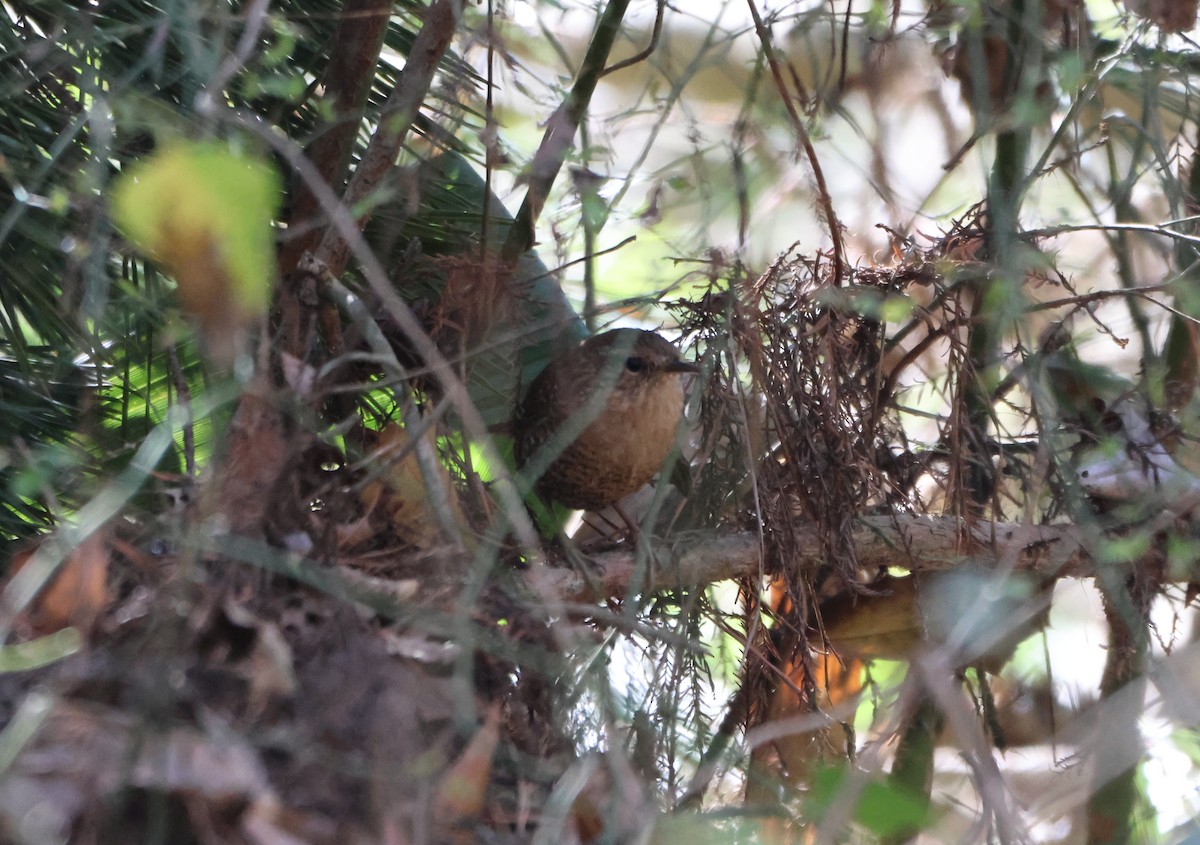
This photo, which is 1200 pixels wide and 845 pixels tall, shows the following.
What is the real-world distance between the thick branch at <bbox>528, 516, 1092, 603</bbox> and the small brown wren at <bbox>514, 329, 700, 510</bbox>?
1.28 feet

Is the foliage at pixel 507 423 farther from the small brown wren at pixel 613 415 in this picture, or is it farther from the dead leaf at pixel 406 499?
the small brown wren at pixel 613 415

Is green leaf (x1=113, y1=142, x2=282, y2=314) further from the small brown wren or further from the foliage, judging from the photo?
the small brown wren

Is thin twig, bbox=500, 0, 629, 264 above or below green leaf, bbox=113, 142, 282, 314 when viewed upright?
above

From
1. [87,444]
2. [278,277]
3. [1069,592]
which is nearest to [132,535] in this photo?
[278,277]

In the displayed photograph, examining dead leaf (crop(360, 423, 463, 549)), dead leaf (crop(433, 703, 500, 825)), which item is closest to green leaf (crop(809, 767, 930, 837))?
dead leaf (crop(433, 703, 500, 825))

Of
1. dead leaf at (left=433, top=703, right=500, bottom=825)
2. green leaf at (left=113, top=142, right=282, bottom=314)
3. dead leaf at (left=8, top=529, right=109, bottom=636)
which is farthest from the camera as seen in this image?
dead leaf at (left=8, top=529, right=109, bottom=636)

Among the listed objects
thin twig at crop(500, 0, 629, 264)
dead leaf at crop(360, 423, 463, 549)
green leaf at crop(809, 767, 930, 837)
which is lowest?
green leaf at crop(809, 767, 930, 837)

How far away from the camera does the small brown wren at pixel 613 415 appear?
2797mm

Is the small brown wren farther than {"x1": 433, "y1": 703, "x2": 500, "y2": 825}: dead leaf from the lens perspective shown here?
Yes

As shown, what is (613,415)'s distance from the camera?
282cm

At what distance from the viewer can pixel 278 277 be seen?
6.55 feet

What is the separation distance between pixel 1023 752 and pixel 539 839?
7.22 feet

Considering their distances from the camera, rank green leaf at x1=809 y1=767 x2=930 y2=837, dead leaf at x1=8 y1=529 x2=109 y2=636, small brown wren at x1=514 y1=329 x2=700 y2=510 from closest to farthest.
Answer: green leaf at x1=809 y1=767 x2=930 y2=837
dead leaf at x1=8 y1=529 x2=109 y2=636
small brown wren at x1=514 y1=329 x2=700 y2=510

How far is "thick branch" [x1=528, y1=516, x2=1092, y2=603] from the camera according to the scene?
2361 mm
